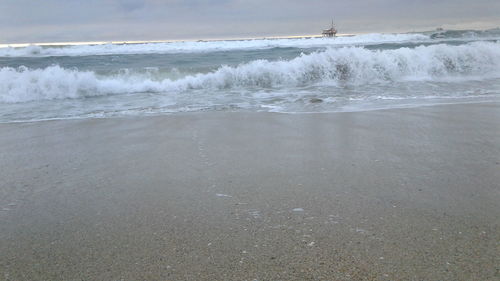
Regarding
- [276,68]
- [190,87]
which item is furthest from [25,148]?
[276,68]

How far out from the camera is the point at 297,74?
11.6 m

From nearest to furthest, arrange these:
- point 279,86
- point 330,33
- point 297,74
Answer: point 279,86 < point 297,74 < point 330,33

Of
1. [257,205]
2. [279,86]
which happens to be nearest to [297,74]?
[279,86]

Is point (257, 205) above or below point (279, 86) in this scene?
below

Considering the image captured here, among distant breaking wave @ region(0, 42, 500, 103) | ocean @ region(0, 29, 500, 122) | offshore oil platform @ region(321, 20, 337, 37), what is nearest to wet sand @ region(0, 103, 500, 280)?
ocean @ region(0, 29, 500, 122)

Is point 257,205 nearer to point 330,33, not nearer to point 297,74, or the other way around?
point 297,74

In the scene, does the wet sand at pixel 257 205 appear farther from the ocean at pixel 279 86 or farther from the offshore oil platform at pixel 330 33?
the offshore oil platform at pixel 330 33

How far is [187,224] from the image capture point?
6.78ft

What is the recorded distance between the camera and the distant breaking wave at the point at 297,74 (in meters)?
9.90

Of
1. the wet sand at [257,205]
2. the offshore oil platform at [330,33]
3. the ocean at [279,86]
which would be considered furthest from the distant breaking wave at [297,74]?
the offshore oil platform at [330,33]

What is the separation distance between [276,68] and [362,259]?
10420 millimetres

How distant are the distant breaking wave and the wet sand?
240 inches

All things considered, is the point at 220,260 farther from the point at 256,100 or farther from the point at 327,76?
the point at 327,76

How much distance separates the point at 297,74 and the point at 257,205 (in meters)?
9.69
